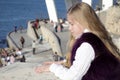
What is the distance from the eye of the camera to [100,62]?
4207 mm

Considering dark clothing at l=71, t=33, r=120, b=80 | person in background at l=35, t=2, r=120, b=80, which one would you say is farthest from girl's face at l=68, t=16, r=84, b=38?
dark clothing at l=71, t=33, r=120, b=80

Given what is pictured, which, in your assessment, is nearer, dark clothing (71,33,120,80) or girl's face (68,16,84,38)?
dark clothing (71,33,120,80)

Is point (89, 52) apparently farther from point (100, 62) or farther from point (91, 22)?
point (91, 22)

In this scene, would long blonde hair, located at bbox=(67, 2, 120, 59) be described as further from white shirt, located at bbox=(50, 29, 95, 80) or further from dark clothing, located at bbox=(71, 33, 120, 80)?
white shirt, located at bbox=(50, 29, 95, 80)

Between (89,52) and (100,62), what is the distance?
136 millimetres

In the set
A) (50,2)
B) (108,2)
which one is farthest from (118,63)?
(50,2)

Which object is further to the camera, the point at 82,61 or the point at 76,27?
the point at 76,27

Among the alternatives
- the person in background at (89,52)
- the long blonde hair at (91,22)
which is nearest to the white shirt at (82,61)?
the person in background at (89,52)

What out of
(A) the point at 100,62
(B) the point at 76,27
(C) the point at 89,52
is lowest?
(A) the point at 100,62

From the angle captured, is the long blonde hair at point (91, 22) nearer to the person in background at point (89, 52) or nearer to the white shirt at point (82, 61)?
the person in background at point (89, 52)

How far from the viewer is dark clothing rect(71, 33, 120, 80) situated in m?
4.18

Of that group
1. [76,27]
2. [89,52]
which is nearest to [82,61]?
[89,52]

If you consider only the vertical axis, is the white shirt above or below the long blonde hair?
below

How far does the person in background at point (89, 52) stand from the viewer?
418cm
